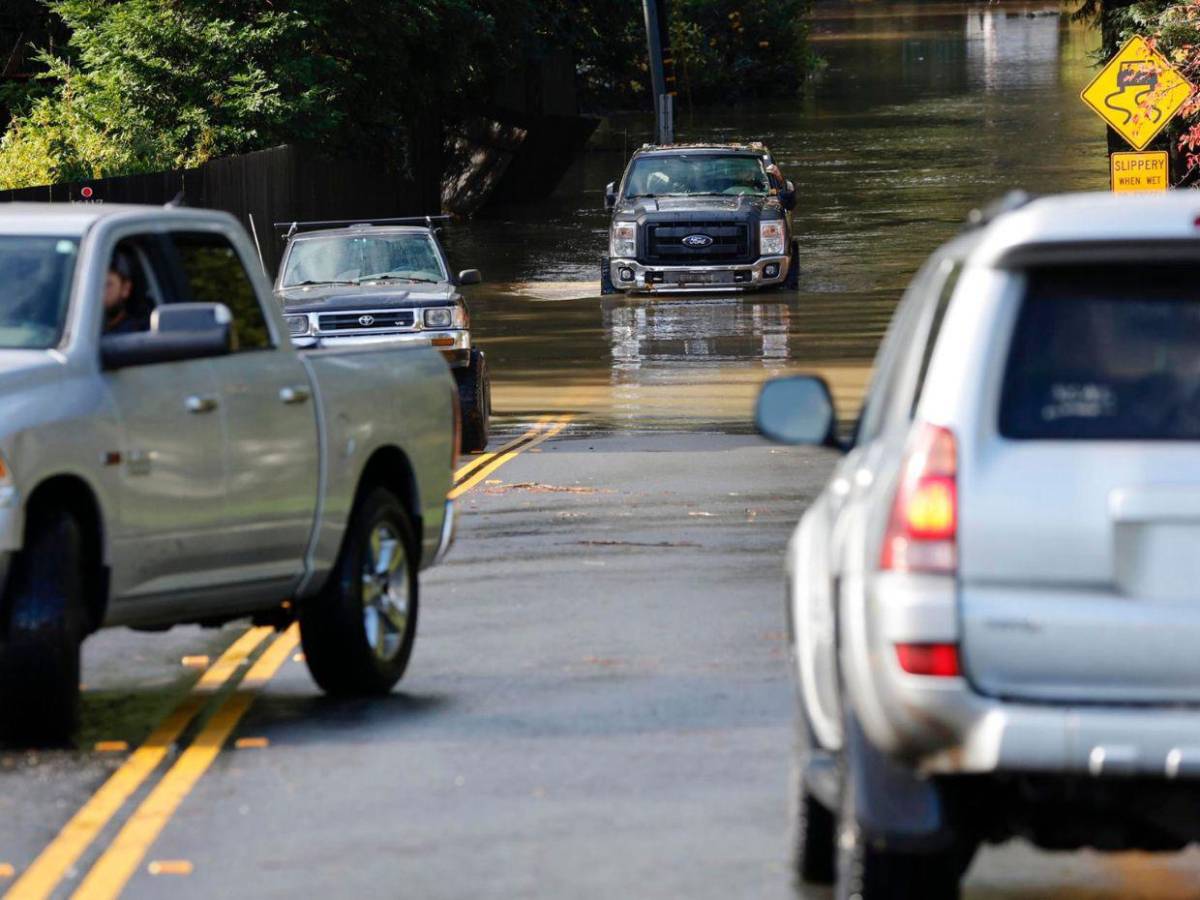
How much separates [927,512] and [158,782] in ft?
12.6

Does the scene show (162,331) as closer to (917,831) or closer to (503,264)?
(917,831)

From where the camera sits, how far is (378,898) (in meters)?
7.08

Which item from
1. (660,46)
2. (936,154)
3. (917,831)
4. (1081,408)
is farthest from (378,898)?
(936,154)

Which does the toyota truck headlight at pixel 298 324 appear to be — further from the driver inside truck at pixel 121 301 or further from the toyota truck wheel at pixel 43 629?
the toyota truck wheel at pixel 43 629

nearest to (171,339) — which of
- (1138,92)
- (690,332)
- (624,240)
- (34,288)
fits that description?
(34,288)

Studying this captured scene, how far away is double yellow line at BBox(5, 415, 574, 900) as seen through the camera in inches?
293

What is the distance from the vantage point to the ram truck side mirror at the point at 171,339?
9.35m

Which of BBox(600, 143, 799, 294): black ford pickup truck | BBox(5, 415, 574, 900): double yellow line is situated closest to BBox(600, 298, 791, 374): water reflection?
BBox(600, 143, 799, 294): black ford pickup truck

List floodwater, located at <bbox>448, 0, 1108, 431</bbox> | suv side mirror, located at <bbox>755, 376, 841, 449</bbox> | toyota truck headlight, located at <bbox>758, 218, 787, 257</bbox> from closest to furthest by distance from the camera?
1. suv side mirror, located at <bbox>755, 376, 841, 449</bbox>
2. floodwater, located at <bbox>448, 0, 1108, 431</bbox>
3. toyota truck headlight, located at <bbox>758, 218, 787, 257</bbox>

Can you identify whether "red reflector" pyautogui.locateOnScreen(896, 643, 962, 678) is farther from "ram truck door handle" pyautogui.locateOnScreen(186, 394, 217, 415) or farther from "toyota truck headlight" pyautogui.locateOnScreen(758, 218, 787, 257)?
"toyota truck headlight" pyautogui.locateOnScreen(758, 218, 787, 257)

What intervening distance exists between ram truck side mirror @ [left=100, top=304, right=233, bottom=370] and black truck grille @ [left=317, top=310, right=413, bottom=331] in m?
13.2

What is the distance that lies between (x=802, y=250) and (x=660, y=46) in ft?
24.6

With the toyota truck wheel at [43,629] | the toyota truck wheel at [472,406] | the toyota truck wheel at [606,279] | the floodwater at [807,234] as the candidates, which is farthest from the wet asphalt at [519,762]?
the toyota truck wheel at [606,279]

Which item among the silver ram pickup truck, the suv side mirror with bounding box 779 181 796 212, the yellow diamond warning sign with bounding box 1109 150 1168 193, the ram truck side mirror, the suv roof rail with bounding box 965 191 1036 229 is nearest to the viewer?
the suv roof rail with bounding box 965 191 1036 229
